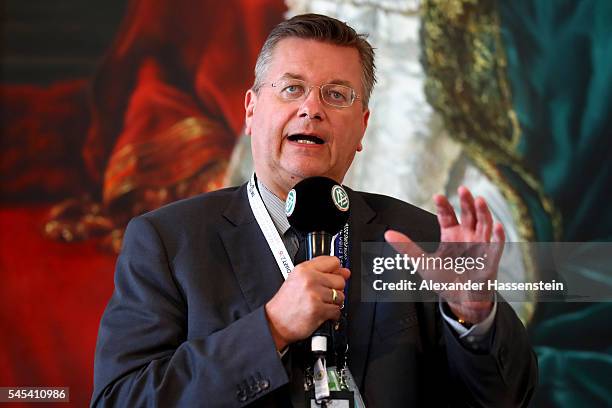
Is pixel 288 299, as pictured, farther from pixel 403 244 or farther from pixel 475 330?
pixel 475 330

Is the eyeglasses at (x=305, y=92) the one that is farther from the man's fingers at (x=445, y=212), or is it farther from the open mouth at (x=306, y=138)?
the man's fingers at (x=445, y=212)

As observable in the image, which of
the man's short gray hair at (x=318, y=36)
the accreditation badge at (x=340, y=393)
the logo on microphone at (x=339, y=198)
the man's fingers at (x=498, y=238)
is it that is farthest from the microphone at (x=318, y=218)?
the man's short gray hair at (x=318, y=36)

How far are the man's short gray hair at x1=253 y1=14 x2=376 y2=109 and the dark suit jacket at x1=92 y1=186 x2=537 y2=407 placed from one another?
46 centimetres

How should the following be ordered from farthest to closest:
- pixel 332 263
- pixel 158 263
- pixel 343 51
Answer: pixel 343 51 < pixel 158 263 < pixel 332 263

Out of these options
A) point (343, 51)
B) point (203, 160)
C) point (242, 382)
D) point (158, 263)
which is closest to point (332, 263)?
point (242, 382)

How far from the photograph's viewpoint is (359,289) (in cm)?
217

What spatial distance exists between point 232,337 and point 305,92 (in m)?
0.81

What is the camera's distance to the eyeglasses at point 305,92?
2309 mm

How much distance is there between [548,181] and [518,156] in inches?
7.2

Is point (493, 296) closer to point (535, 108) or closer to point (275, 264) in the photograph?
point (275, 264)

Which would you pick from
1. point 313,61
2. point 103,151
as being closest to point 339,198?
point 313,61

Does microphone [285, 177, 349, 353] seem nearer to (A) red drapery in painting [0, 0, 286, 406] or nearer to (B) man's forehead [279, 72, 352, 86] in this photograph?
(B) man's forehead [279, 72, 352, 86]

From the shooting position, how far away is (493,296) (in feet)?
5.98

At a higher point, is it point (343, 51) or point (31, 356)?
point (343, 51)
